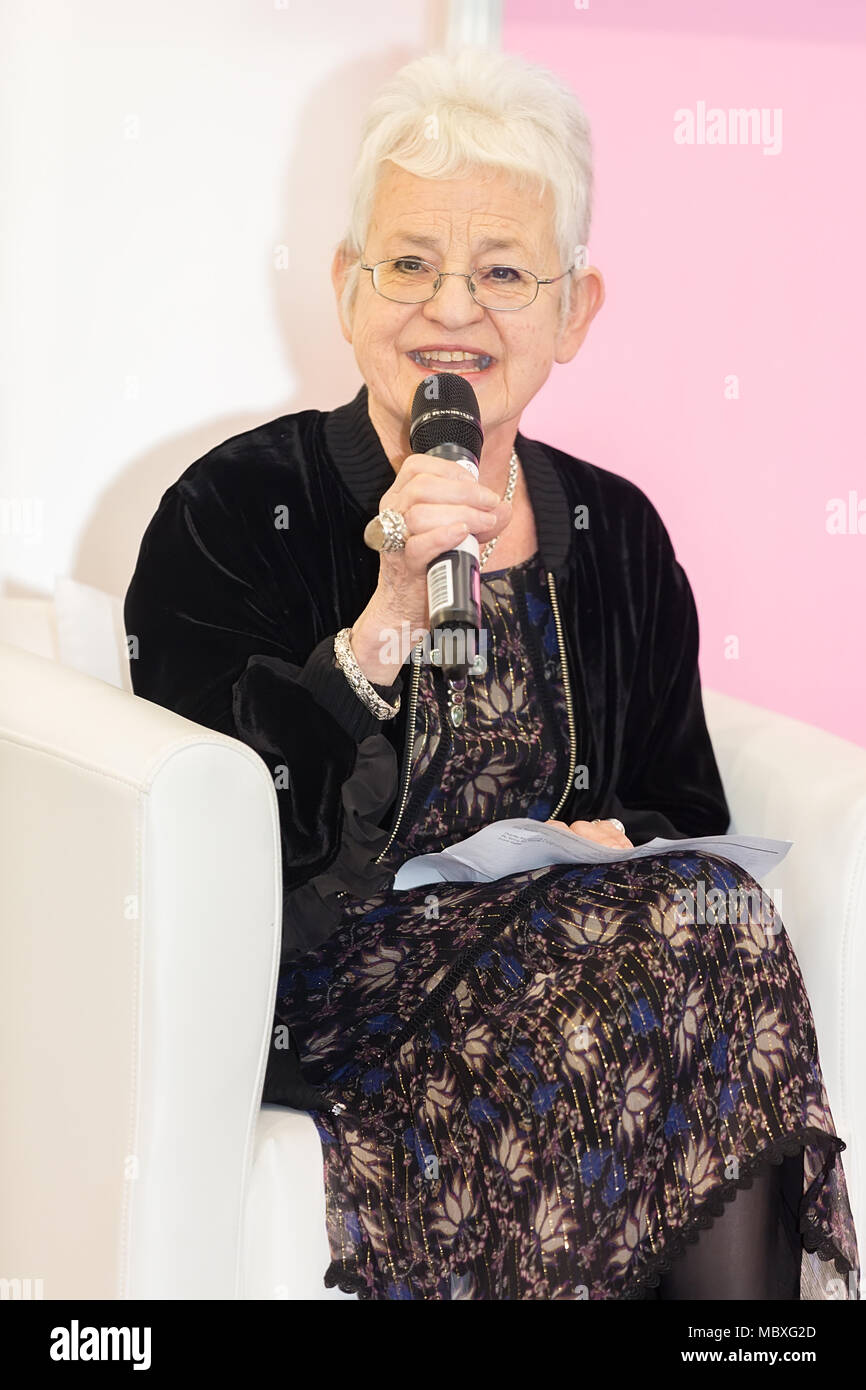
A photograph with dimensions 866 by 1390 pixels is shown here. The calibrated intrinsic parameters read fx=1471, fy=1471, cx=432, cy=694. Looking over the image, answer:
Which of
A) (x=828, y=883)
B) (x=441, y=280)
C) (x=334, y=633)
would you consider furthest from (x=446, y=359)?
(x=828, y=883)

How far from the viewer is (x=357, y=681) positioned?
4.40 ft

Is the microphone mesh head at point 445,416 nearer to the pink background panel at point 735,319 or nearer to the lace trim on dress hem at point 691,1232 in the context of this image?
the lace trim on dress hem at point 691,1232

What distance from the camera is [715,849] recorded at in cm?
139

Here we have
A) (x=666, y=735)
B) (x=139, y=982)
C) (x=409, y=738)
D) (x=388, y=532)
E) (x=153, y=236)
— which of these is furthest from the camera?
(x=153, y=236)

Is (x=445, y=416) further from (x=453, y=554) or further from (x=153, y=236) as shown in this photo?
(x=153, y=236)

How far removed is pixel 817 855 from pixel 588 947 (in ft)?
1.03

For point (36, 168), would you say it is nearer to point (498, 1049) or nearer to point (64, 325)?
point (64, 325)

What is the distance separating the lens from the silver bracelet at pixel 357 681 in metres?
1.34

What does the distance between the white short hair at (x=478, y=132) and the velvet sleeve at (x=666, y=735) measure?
410 mm

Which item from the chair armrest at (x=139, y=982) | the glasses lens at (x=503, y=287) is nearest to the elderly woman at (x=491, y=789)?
the glasses lens at (x=503, y=287)

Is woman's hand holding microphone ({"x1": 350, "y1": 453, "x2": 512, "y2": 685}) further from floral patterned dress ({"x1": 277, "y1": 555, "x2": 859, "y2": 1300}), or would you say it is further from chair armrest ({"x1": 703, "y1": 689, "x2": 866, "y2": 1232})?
chair armrest ({"x1": 703, "y1": 689, "x2": 866, "y2": 1232})

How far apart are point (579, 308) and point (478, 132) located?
234mm

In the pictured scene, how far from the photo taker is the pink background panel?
7.32 feet
